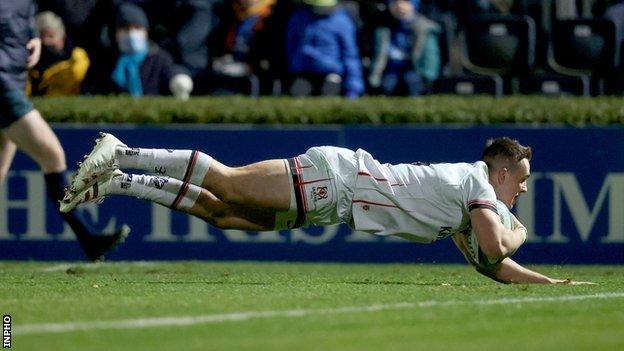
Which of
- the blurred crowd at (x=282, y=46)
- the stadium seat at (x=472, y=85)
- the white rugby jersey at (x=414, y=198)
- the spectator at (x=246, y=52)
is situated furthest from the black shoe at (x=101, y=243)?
the stadium seat at (x=472, y=85)

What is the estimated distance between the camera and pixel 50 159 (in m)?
10.8

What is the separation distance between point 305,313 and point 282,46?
890 cm

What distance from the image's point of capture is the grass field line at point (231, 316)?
6820mm

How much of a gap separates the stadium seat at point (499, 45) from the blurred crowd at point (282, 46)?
0.8 inches

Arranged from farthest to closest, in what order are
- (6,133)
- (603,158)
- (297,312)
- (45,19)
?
(45,19) < (603,158) < (6,133) < (297,312)

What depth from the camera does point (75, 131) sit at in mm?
13594

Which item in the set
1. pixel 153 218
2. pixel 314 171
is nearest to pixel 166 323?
pixel 314 171

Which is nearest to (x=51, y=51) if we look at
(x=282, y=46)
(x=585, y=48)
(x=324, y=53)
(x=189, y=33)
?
(x=189, y=33)

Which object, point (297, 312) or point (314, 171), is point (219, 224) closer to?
point (314, 171)

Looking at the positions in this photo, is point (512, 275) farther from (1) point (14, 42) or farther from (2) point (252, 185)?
(1) point (14, 42)

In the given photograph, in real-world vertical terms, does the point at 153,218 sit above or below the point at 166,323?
below

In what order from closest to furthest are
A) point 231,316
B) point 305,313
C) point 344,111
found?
point 231,316
point 305,313
point 344,111

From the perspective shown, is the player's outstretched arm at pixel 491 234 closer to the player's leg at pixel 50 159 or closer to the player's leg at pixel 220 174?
the player's leg at pixel 220 174

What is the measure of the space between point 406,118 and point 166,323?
6.79 m
